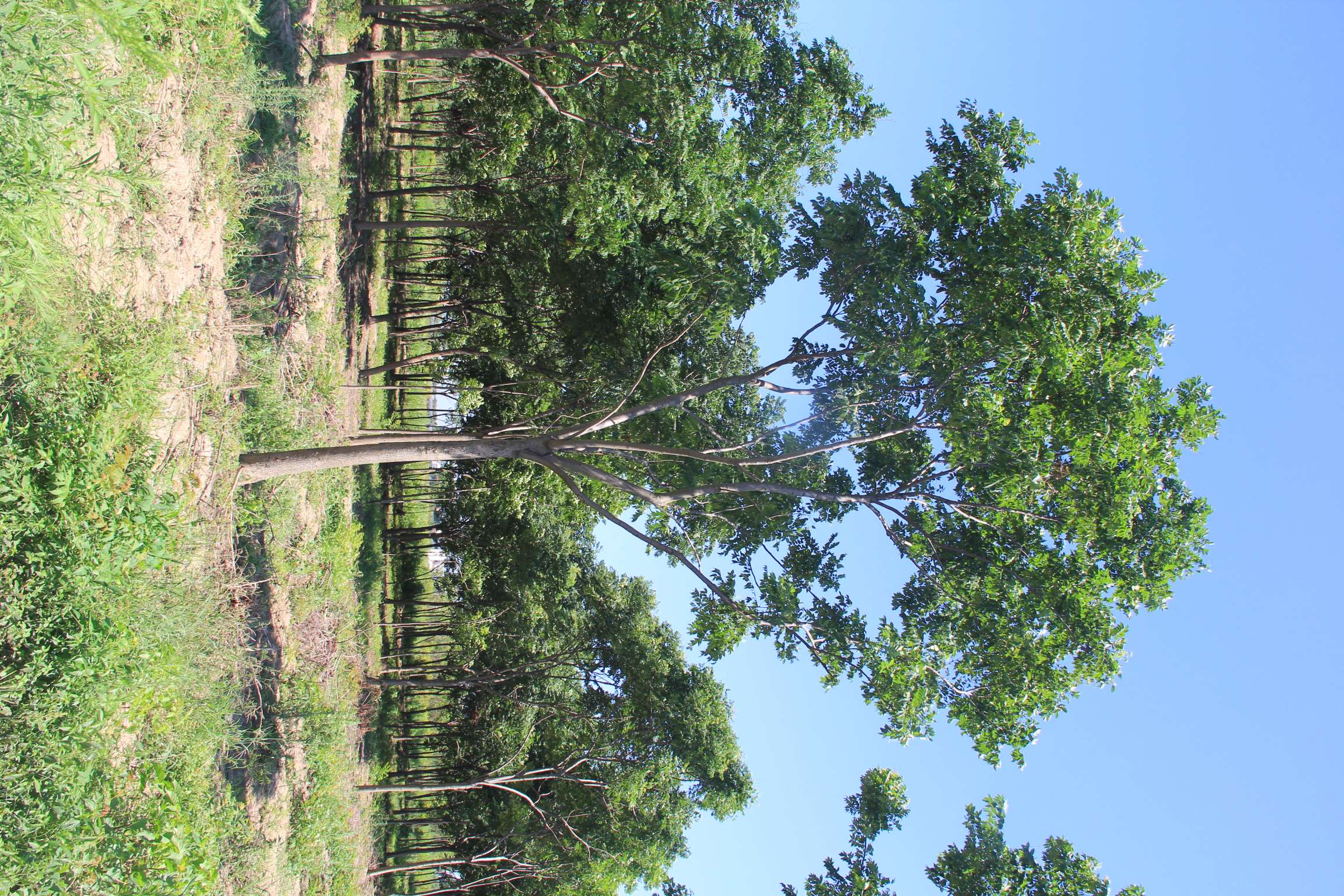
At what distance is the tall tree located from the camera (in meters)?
9.37

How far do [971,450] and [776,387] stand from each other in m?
3.08

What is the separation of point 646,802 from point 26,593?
16306 mm

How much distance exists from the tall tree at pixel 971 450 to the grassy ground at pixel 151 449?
1.84 meters

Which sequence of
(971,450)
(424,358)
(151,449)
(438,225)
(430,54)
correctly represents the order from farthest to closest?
1. (424,358)
2. (438,225)
3. (430,54)
4. (971,450)
5. (151,449)

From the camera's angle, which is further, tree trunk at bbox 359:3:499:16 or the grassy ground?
tree trunk at bbox 359:3:499:16

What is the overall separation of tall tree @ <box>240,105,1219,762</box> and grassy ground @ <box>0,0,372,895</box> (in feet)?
6.02

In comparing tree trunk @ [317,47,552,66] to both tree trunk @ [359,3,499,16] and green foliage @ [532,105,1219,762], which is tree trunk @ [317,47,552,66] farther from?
green foliage @ [532,105,1219,762]

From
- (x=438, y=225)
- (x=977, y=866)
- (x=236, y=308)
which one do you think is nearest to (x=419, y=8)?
(x=438, y=225)

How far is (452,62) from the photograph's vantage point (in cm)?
1972

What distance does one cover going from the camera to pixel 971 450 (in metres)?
9.75

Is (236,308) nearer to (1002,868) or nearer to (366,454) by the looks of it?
(366,454)

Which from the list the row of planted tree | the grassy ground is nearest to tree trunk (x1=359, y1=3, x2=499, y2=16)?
the row of planted tree

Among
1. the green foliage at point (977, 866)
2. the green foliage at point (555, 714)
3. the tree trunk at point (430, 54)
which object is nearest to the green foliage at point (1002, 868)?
the green foliage at point (977, 866)

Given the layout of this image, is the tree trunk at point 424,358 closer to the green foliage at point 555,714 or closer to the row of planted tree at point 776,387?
the row of planted tree at point 776,387
